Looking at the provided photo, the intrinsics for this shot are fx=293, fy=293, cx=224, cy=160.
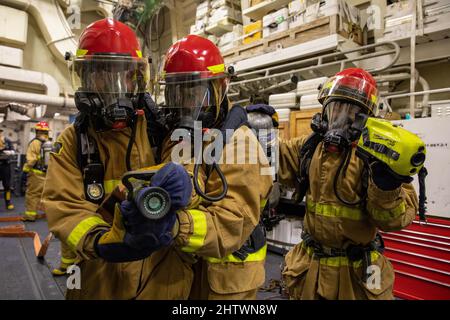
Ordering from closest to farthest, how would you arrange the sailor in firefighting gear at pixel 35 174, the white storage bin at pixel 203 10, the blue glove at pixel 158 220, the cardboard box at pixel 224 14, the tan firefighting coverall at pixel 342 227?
the blue glove at pixel 158 220 < the tan firefighting coverall at pixel 342 227 < the sailor in firefighting gear at pixel 35 174 < the cardboard box at pixel 224 14 < the white storage bin at pixel 203 10

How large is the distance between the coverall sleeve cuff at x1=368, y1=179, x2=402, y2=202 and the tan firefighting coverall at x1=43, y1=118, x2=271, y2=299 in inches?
24.1

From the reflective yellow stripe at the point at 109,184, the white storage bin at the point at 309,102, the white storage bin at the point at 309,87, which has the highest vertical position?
the white storage bin at the point at 309,87

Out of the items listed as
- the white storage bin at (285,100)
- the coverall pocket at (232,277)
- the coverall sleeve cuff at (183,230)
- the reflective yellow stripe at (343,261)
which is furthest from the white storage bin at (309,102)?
the coverall sleeve cuff at (183,230)

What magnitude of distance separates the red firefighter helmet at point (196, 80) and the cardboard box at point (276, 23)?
423cm

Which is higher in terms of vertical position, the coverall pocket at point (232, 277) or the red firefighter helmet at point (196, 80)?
the red firefighter helmet at point (196, 80)

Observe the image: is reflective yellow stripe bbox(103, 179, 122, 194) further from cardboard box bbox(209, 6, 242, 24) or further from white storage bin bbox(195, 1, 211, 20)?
white storage bin bbox(195, 1, 211, 20)

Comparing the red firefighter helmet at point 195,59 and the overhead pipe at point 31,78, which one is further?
the overhead pipe at point 31,78

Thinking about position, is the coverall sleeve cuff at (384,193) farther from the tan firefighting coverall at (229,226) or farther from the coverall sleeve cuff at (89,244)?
the coverall sleeve cuff at (89,244)

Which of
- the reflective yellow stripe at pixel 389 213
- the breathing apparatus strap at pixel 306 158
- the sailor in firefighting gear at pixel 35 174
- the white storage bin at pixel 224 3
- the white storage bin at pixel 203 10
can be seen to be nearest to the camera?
the reflective yellow stripe at pixel 389 213

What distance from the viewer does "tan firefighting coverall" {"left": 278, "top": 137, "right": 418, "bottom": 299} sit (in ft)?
5.49

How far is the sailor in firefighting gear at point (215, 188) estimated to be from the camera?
1086mm

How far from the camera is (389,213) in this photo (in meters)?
1.56

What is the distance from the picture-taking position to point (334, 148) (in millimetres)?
1818
